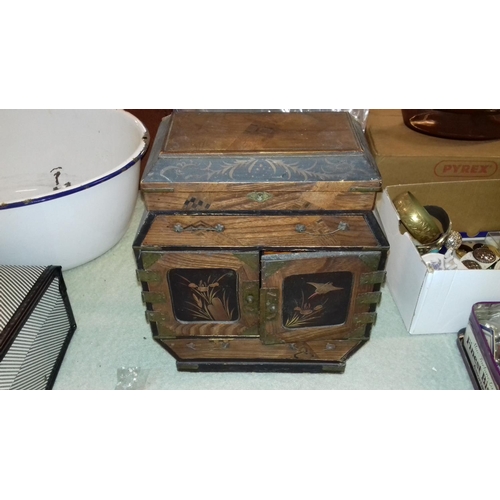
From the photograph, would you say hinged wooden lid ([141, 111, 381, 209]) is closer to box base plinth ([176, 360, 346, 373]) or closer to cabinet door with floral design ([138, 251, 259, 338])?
cabinet door with floral design ([138, 251, 259, 338])

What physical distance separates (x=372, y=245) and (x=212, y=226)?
0.31 meters

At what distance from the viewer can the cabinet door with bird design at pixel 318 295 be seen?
97 cm

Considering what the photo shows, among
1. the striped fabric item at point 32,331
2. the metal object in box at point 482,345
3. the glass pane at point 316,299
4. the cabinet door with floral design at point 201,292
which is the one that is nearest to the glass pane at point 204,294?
the cabinet door with floral design at point 201,292

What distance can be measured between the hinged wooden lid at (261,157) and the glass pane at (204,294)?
0.17 metres

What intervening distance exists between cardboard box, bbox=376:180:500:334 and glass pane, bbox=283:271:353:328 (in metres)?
0.18

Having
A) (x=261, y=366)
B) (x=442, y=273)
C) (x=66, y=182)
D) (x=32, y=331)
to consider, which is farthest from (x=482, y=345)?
(x=66, y=182)

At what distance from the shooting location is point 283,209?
965 mm

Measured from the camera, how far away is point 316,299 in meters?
1.05

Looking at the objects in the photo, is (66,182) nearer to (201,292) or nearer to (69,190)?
(69,190)

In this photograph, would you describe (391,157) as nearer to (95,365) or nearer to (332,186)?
(332,186)

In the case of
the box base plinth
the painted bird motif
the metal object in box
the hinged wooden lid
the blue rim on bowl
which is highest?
the hinged wooden lid

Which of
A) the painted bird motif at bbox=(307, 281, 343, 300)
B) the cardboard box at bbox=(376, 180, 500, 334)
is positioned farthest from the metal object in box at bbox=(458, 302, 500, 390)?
the painted bird motif at bbox=(307, 281, 343, 300)

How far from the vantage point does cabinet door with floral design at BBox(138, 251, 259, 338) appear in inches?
38.7

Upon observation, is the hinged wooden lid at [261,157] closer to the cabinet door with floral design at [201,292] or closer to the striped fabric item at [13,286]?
the cabinet door with floral design at [201,292]
